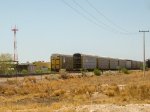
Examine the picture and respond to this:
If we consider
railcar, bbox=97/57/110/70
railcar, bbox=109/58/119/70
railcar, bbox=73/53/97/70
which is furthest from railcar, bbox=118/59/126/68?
railcar, bbox=73/53/97/70

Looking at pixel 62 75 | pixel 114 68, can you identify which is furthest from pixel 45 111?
pixel 114 68

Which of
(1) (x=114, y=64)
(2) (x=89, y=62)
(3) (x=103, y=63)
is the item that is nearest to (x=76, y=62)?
(2) (x=89, y=62)

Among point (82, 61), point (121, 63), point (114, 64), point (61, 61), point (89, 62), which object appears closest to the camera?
point (61, 61)

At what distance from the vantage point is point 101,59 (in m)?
82.7

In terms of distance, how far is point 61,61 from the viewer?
230 feet

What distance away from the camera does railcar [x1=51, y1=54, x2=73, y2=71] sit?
69363 mm

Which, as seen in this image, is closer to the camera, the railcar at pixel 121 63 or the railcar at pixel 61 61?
the railcar at pixel 61 61

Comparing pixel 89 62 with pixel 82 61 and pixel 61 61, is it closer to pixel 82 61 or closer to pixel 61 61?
pixel 82 61

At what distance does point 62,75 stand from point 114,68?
4165 cm

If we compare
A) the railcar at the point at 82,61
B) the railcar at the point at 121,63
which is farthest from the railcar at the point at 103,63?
the railcar at the point at 121,63

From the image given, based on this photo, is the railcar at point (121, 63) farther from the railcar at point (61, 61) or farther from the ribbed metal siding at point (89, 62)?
the railcar at point (61, 61)

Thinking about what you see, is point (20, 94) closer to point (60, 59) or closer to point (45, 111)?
point (45, 111)

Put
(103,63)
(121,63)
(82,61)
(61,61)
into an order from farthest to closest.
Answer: (121,63)
(103,63)
(82,61)
(61,61)

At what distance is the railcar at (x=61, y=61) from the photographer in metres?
69.4
